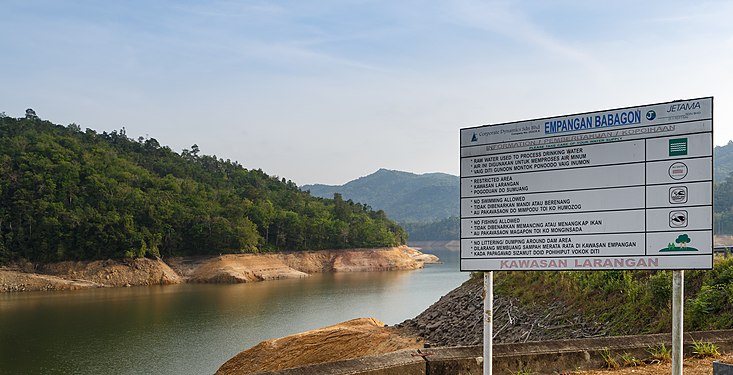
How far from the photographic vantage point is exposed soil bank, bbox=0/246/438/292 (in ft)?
164

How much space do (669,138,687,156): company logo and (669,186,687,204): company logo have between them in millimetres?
206

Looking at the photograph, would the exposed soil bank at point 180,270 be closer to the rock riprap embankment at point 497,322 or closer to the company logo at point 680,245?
the rock riprap embankment at point 497,322

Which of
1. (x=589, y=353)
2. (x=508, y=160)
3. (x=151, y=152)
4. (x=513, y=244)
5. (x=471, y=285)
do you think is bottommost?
(x=471, y=285)

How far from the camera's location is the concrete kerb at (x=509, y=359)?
191 inches

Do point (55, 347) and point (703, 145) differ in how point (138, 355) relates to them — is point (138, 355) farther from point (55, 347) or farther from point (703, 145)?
point (703, 145)

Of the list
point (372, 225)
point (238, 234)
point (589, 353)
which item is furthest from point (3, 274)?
point (589, 353)

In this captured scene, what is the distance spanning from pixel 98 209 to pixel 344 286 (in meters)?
29.4

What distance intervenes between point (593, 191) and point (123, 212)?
206 ft

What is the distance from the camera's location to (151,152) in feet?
311

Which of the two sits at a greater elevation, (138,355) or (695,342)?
(695,342)

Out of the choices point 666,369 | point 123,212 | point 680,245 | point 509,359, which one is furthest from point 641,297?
point 123,212

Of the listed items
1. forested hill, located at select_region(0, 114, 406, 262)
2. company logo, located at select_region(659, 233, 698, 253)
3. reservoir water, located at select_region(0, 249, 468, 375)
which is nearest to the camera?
company logo, located at select_region(659, 233, 698, 253)

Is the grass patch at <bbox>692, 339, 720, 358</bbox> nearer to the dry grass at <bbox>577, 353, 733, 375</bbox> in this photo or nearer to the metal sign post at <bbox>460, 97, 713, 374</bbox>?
the dry grass at <bbox>577, 353, 733, 375</bbox>

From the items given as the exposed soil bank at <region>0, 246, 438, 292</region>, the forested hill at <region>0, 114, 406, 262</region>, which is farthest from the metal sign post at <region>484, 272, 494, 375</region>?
the forested hill at <region>0, 114, 406, 262</region>
